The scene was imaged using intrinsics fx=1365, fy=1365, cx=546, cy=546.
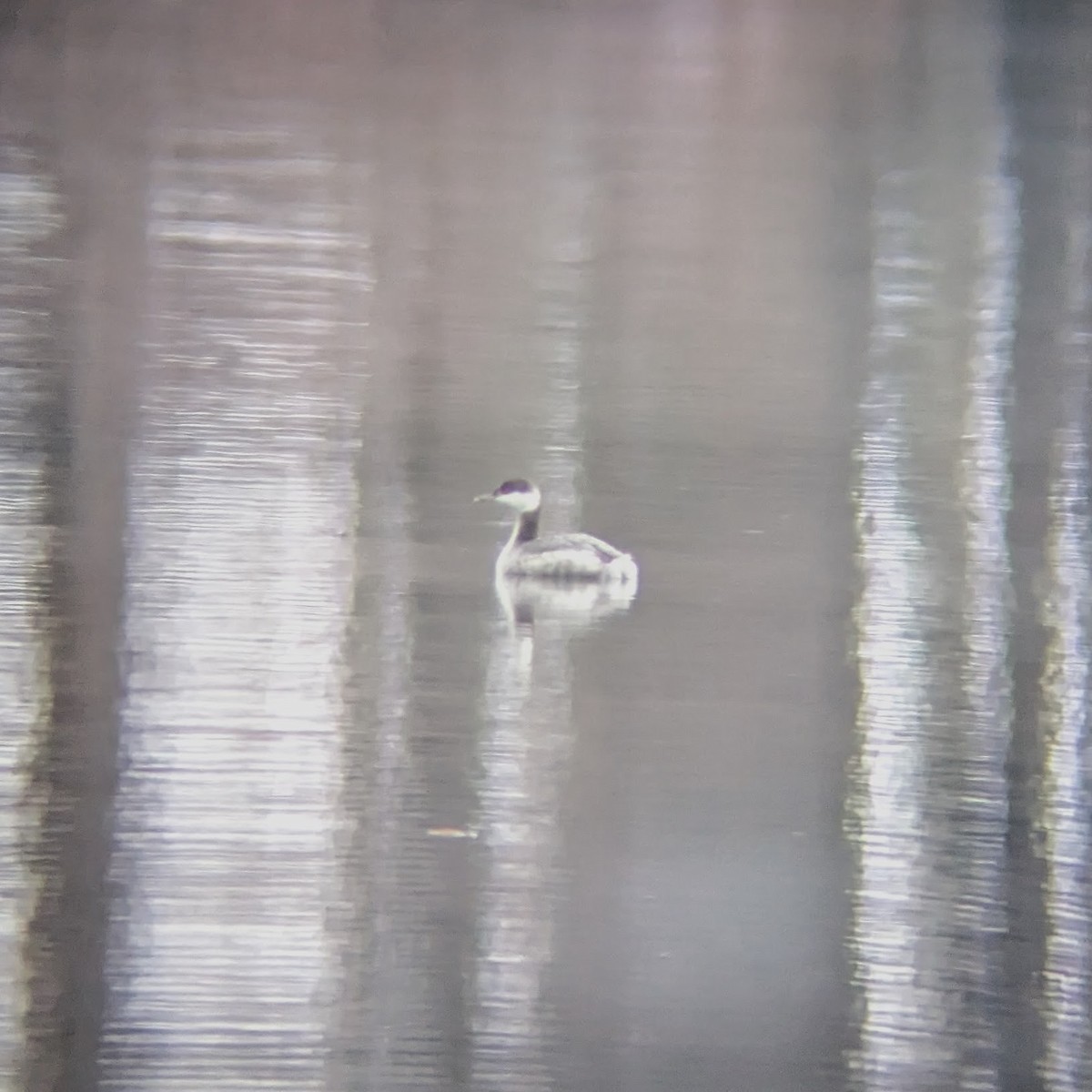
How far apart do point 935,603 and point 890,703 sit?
16 cm

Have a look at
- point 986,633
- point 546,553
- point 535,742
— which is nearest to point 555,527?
point 546,553

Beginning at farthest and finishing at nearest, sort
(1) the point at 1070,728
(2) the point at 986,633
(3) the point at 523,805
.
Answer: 1. (2) the point at 986,633
2. (1) the point at 1070,728
3. (3) the point at 523,805

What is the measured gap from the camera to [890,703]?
4.03 ft

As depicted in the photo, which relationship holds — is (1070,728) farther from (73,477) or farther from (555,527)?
(73,477)

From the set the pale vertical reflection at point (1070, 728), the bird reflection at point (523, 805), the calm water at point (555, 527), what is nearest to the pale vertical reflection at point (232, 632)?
the calm water at point (555, 527)

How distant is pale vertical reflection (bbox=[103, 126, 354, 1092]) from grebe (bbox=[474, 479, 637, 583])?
0.18m

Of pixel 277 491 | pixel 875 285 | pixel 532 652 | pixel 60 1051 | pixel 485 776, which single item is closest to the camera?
pixel 60 1051

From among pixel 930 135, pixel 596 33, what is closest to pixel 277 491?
pixel 596 33

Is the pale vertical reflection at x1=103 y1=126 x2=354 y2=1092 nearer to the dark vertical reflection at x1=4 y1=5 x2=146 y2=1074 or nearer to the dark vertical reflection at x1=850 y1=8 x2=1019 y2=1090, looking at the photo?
the dark vertical reflection at x1=4 y1=5 x2=146 y2=1074

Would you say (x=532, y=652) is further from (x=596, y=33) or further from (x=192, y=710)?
(x=596, y=33)

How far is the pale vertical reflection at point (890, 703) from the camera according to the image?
93 centimetres

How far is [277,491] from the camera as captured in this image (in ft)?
4.75

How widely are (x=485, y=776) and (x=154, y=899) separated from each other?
275 millimetres

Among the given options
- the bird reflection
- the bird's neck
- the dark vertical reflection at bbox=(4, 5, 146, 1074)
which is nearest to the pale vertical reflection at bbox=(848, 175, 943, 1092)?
the bird reflection
